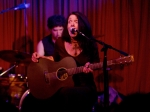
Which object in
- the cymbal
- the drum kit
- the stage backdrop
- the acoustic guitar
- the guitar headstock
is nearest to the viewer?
the guitar headstock

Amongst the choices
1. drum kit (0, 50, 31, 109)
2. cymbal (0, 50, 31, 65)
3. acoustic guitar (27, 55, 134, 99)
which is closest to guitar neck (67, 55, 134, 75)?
acoustic guitar (27, 55, 134, 99)

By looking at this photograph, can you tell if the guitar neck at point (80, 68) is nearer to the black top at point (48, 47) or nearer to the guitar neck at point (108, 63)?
the guitar neck at point (108, 63)

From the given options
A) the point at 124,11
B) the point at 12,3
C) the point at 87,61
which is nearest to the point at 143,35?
the point at 124,11

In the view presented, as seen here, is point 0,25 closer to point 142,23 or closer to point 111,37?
point 111,37

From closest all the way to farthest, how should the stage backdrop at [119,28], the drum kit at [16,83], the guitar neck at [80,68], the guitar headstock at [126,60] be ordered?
the guitar headstock at [126,60], the guitar neck at [80,68], the drum kit at [16,83], the stage backdrop at [119,28]

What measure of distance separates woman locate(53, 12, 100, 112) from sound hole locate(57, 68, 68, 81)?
0.11m

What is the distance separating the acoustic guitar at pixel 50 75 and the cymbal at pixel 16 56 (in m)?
0.20

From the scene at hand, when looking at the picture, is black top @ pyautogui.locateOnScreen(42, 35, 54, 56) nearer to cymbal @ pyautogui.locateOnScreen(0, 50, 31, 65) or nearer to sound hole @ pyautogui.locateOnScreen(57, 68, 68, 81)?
cymbal @ pyautogui.locateOnScreen(0, 50, 31, 65)

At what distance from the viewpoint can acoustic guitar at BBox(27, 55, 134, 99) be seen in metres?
2.97

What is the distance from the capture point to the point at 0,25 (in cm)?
450

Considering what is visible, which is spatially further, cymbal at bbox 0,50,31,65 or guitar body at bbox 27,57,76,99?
cymbal at bbox 0,50,31,65

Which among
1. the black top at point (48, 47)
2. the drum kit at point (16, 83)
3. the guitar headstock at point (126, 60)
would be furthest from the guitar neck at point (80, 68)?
the black top at point (48, 47)

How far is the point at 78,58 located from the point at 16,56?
0.95 meters

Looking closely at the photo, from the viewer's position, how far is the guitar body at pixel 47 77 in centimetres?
300
